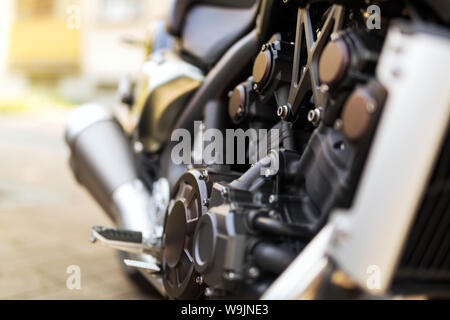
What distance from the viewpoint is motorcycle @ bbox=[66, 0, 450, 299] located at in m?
0.73

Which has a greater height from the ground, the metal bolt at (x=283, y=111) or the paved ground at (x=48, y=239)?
the metal bolt at (x=283, y=111)

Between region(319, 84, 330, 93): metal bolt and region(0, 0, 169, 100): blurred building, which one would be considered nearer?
region(319, 84, 330, 93): metal bolt

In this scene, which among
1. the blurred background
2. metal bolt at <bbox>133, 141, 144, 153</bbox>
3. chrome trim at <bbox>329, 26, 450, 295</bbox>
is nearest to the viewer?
chrome trim at <bbox>329, 26, 450, 295</bbox>

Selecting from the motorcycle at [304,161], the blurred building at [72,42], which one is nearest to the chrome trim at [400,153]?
the motorcycle at [304,161]

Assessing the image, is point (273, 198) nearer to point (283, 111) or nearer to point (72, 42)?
point (283, 111)

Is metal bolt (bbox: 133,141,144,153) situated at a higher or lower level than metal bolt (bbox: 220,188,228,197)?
lower

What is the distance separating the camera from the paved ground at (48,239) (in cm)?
188

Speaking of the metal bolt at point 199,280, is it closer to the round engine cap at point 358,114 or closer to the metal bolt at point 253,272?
the metal bolt at point 253,272

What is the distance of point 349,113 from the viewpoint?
84 centimetres

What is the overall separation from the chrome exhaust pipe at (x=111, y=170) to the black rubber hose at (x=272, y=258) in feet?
2.35

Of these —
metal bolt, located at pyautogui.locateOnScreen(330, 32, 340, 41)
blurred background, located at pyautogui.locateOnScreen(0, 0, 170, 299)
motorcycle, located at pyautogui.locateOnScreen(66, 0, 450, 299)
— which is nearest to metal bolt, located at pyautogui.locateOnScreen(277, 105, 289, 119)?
motorcycle, located at pyautogui.locateOnScreen(66, 0, 450, 299)

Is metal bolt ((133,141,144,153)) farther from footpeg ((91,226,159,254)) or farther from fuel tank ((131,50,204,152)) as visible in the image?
footpeg ((91,226,159,254))

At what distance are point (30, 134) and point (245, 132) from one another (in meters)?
6.50

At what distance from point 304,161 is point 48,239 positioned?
1816 millimetres
